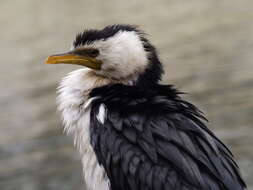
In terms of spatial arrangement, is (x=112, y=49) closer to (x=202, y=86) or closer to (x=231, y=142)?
(x=231, y=142)

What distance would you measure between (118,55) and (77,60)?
38 centimetres

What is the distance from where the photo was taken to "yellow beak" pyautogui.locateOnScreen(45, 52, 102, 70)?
705 centimetres

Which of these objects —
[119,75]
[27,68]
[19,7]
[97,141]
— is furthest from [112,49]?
[19,7]

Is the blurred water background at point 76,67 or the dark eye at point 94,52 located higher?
the dark eye at point 94,52

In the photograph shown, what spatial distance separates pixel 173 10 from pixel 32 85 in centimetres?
697

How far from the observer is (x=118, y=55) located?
275 inches

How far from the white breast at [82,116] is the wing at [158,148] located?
0.42 ft

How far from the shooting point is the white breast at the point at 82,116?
668 cm

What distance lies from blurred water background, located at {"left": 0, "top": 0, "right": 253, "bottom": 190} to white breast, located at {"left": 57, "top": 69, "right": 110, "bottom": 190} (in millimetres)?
5565

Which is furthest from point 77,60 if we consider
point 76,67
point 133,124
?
point 76,67

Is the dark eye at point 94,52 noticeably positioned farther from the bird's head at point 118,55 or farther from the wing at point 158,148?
the wing at point 158,148

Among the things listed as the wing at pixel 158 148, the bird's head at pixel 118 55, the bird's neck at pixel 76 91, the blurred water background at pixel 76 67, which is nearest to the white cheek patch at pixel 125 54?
the bird's head at pixel 118 55

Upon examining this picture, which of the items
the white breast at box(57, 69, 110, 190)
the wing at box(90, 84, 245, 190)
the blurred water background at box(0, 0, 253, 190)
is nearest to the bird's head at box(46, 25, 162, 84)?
the white breast at box(57, 69, 110, 190)

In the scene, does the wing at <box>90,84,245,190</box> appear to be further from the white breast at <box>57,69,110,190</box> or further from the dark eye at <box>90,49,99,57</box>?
the dark eye at <box>90,49,99,57</box>
